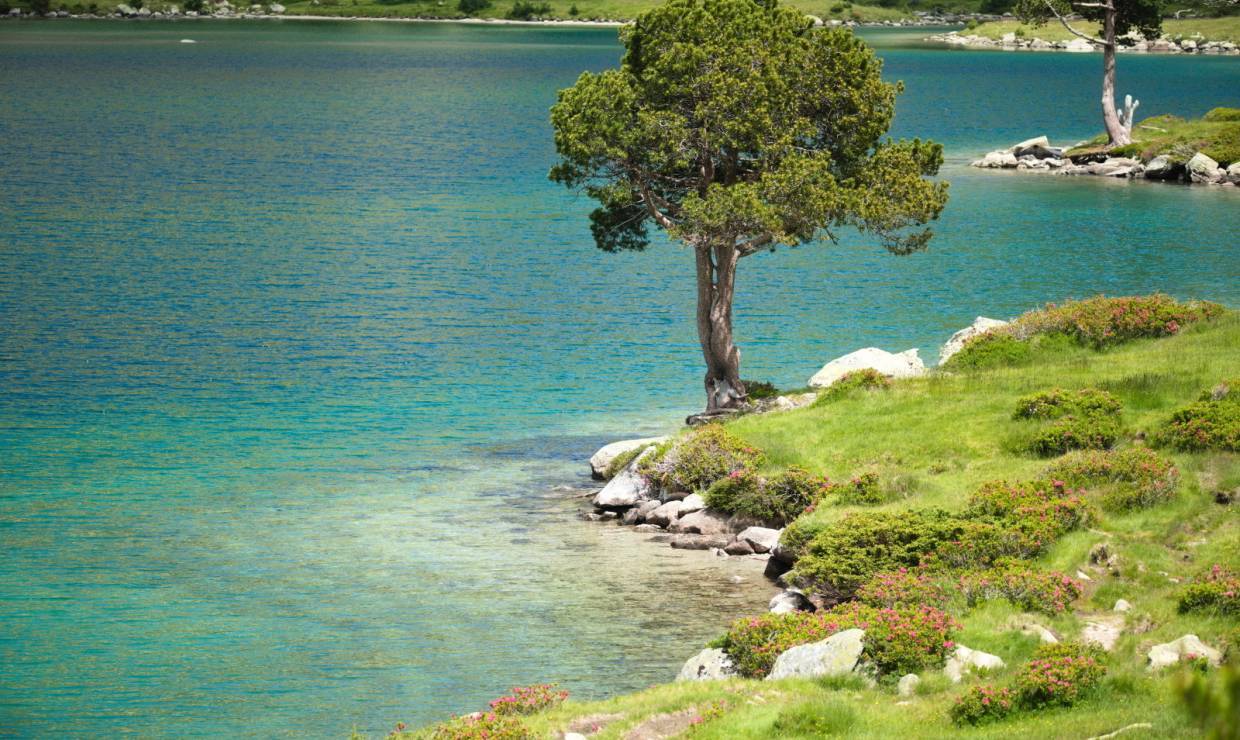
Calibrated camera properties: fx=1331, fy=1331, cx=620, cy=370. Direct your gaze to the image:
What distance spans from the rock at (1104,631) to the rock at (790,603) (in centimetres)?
676

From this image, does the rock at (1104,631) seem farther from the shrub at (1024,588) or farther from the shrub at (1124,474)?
the shrub at (1124,474)

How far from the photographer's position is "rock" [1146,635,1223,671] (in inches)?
856

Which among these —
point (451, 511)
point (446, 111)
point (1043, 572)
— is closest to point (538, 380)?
point (451, 511)

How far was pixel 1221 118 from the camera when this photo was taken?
122062 millimetres

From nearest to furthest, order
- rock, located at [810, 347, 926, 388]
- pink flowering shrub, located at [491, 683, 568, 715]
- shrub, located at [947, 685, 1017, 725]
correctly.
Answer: shrub, located at [947, 685, 1017, 725] < pink flowering shrub, located at [491, 683, 568, 715] < rock, located at [810, 347, 926, 388]

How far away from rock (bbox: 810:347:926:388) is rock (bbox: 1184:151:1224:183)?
70757 mm

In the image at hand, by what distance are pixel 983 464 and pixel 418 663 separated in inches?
620

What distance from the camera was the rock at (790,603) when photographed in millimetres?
30516

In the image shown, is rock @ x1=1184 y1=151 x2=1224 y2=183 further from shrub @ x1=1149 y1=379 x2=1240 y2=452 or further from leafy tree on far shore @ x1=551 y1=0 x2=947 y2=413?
shrub @ x1=1149 y1=379 x2=1240 y2=452

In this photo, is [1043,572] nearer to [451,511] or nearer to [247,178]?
[451,511]

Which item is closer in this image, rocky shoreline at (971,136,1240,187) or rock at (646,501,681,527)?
rock at (646,501,681,527)

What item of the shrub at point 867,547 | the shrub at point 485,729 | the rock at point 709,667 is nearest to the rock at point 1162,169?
the shrub at point 867,547

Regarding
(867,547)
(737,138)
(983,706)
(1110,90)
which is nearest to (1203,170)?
(1110,90)

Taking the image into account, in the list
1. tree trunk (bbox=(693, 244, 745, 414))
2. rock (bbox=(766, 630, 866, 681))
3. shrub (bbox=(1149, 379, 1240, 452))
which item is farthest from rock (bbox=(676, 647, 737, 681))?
tree trunk (bbox=(693, 244, 745, 414))
